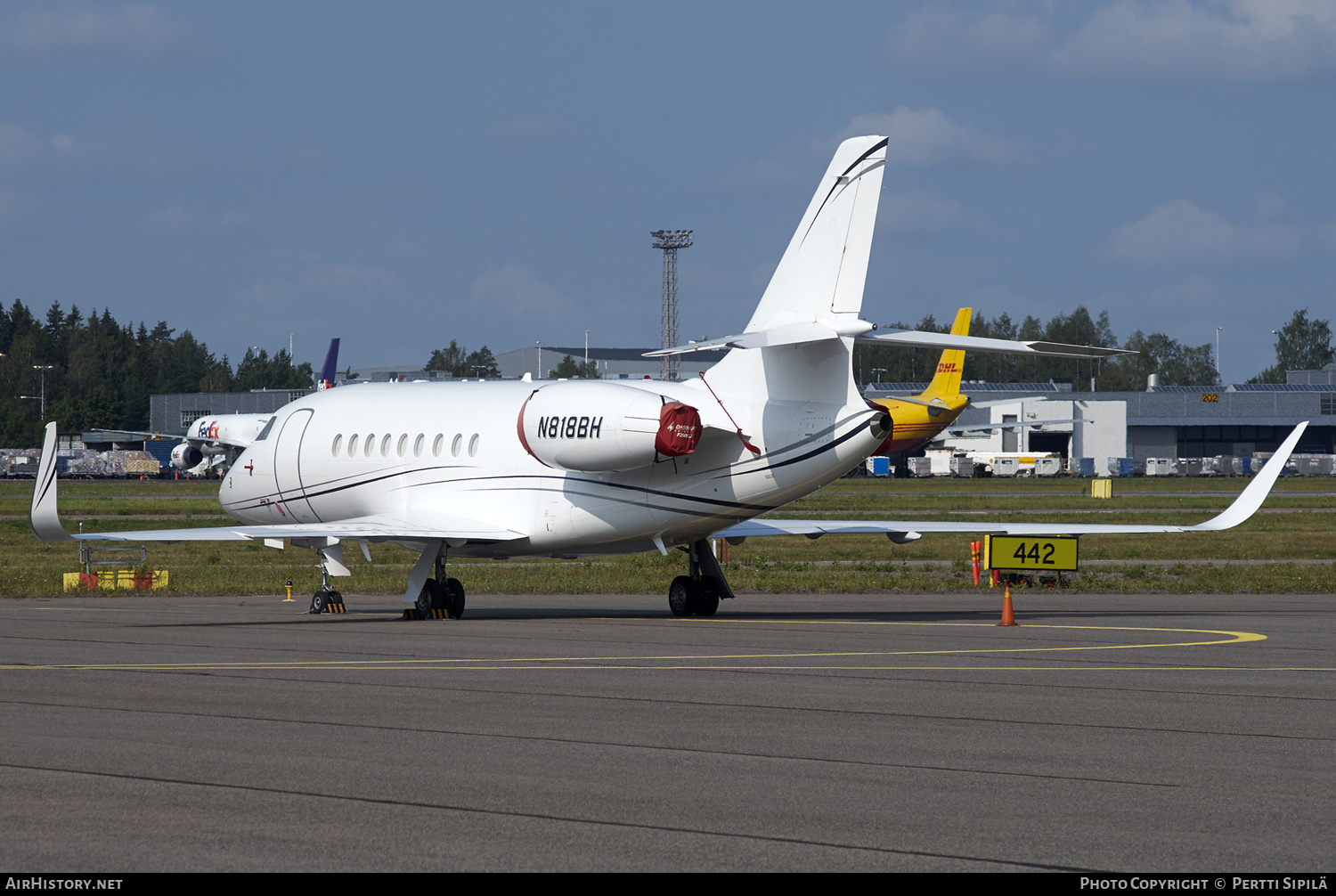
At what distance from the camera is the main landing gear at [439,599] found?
997 inches

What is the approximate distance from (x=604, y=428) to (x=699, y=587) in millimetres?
3715

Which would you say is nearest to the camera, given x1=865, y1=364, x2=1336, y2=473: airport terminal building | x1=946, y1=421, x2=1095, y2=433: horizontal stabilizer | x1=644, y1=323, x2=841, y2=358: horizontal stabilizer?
x1=644, y1=323, x2=841, y2=358: horizontal stabilizer

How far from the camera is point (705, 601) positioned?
25469 millimetres

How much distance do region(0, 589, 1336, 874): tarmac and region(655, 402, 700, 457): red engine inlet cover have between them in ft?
8.95

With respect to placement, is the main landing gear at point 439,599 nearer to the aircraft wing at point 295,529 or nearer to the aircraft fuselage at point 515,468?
the aircraft fuselage at point 515,468

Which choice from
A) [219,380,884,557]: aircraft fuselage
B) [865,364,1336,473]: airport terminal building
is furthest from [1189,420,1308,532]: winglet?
[865,364,1336,473]: airport terminal building

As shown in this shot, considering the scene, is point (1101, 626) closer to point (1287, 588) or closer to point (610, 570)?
point (1287, 588)

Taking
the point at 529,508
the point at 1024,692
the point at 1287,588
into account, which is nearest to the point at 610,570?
the point at 529,508

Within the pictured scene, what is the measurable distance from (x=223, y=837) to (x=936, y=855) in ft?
12.8

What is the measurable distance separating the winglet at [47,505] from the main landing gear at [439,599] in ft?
18.2

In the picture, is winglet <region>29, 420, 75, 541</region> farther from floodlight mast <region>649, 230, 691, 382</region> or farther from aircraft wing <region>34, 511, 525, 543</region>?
floodlight mast <region>649, 230, 691, 382</region>

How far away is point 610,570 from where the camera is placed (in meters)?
37.2

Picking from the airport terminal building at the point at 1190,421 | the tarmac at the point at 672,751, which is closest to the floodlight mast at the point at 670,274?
the airport terminal building at the point at 1190,421

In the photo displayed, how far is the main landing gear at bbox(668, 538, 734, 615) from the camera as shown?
25.5 m
